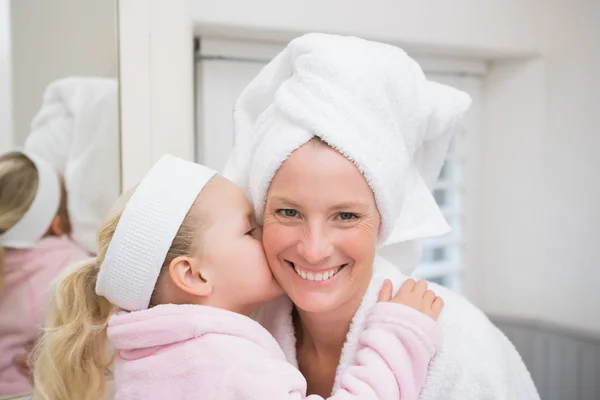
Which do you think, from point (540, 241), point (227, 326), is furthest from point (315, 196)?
point (540, 241)

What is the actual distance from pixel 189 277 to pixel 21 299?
0.40 metres

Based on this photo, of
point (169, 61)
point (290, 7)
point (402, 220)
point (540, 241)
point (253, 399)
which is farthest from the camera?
point (540, 241)

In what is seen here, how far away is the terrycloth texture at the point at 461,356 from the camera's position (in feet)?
3.14

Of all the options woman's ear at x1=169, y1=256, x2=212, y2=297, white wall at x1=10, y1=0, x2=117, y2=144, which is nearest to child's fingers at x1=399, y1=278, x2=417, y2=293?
woman's ear at x1=169, y1=256, x2=212, y2=297

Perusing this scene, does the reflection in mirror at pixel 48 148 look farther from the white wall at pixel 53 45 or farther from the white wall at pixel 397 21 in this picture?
the white wall at pixel 397 21

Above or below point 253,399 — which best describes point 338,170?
above

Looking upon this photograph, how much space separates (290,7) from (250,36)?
124mm

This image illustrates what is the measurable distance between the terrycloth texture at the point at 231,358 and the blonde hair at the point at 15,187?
327 millimetres

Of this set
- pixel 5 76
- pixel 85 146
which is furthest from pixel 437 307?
pixel 5 76

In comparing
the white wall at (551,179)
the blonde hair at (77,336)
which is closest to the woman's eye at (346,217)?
the blonde hair at (77,336)

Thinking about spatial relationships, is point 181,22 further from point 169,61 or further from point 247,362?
point 247,362

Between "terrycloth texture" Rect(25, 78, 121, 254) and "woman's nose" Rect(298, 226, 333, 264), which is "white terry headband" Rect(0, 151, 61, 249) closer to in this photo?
"terrycloth texture" Rect(25, 78, 121, 254)

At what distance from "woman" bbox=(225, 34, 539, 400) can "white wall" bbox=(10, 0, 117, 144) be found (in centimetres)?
34

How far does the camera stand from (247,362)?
2.81 feet
